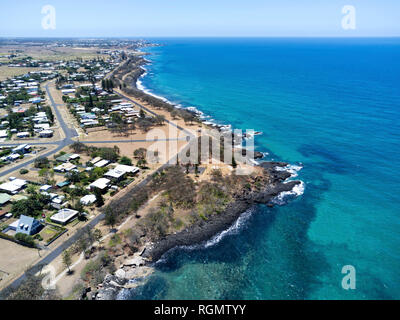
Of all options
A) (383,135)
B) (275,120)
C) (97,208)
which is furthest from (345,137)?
(97,208)

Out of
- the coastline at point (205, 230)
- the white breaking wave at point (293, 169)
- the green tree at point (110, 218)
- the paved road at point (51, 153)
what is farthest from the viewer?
the white breaking wave at point (293, 169)

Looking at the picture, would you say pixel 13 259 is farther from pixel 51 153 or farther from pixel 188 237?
pixel 51 153

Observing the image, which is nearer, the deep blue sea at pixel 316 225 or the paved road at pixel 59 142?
the deep blue sea at pixel 316 225

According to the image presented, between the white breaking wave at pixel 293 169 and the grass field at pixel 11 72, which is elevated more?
the grass field at pixel 11 72

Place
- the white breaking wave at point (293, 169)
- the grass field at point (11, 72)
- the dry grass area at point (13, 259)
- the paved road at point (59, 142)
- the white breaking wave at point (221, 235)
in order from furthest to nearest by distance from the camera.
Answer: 1. the grass field at point (11, 72)
2. the white breaking wave at point (293, 169)
3. the paved road at point (59, 142)
4. the white breaking wave at point (221, 235)
5. the dry grass area at point (13, 259)

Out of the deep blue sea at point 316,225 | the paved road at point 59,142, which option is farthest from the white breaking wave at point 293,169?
the paved road at point 59,142

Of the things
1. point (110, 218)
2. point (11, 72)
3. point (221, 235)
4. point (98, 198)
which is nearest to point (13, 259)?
point (110, 218)

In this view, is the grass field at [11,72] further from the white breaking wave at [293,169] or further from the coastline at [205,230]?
the white breaking wave at [293,169]

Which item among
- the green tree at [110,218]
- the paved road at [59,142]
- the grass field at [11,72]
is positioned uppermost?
the grass field at [11,72]
